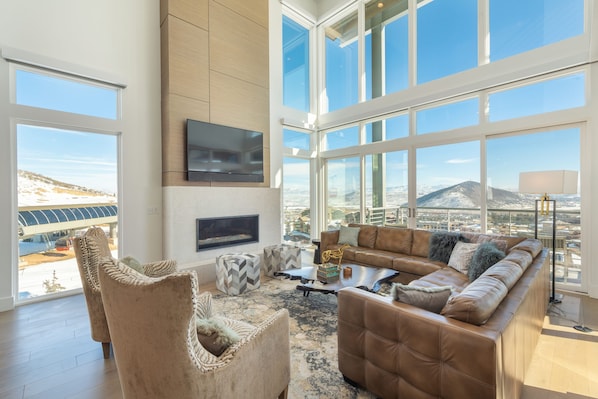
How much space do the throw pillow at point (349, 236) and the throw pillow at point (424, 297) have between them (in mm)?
3131

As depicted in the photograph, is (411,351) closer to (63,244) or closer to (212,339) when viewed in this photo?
(212,339)

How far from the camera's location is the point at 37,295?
342cm

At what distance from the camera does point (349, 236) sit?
15.9ft

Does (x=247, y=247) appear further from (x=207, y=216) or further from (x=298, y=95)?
(x=298, y=95)

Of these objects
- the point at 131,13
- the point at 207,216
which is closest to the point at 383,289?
the point at 207,216

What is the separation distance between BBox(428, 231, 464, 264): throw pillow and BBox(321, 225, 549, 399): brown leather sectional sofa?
1.49 meters

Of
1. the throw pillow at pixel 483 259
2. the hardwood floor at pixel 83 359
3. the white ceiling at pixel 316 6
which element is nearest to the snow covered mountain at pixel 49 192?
the hardwood floor at pixel 83 359

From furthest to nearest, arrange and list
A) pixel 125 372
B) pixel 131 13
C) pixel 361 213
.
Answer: pixel 361 213
pixel 131 13
pixel 125 372

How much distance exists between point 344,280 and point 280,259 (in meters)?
1.58

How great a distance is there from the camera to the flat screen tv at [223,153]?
4336mm

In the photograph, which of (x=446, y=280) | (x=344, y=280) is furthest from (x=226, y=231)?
(x=446, y=280)

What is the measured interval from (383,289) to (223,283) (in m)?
2.21

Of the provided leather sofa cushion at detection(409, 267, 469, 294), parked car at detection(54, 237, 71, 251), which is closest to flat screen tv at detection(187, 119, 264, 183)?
parked car at detection(54, 237, 71, 251)

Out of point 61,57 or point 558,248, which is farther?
point 558,248
